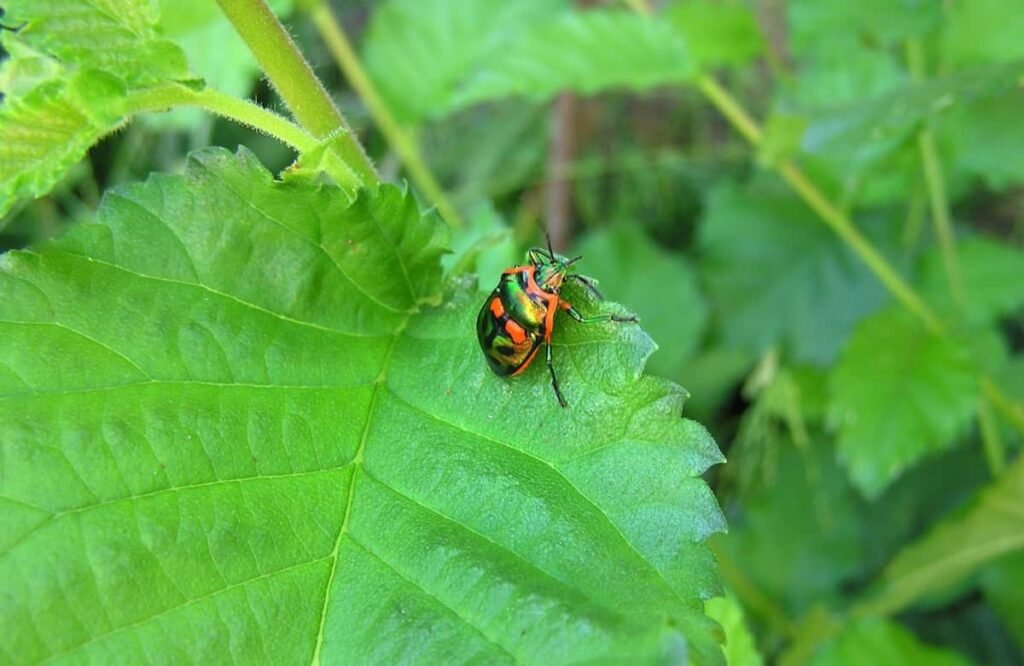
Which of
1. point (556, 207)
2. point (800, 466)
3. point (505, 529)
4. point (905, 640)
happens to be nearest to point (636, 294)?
point (556, 207)

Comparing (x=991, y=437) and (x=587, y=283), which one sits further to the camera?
(x=991, y=437)

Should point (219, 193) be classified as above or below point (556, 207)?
below

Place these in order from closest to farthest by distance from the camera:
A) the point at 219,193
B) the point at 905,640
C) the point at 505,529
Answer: the point at 505,529
the point at 219,193
the point at 905,640

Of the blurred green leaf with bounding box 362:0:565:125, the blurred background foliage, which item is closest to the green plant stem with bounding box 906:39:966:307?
the blurred background foliage

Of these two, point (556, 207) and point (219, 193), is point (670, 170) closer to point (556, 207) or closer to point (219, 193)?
point (556, 207)

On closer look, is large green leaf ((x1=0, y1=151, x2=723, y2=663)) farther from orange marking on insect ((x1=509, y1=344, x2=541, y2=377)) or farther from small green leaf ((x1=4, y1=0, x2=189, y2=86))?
small green leaf ((x1=4, y1=0, x2=189, y2=86))

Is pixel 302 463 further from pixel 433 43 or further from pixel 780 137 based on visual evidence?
pixel 433 43

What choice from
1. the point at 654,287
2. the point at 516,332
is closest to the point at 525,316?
the point at 516,332

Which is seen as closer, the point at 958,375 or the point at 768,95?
the point at 958,375
